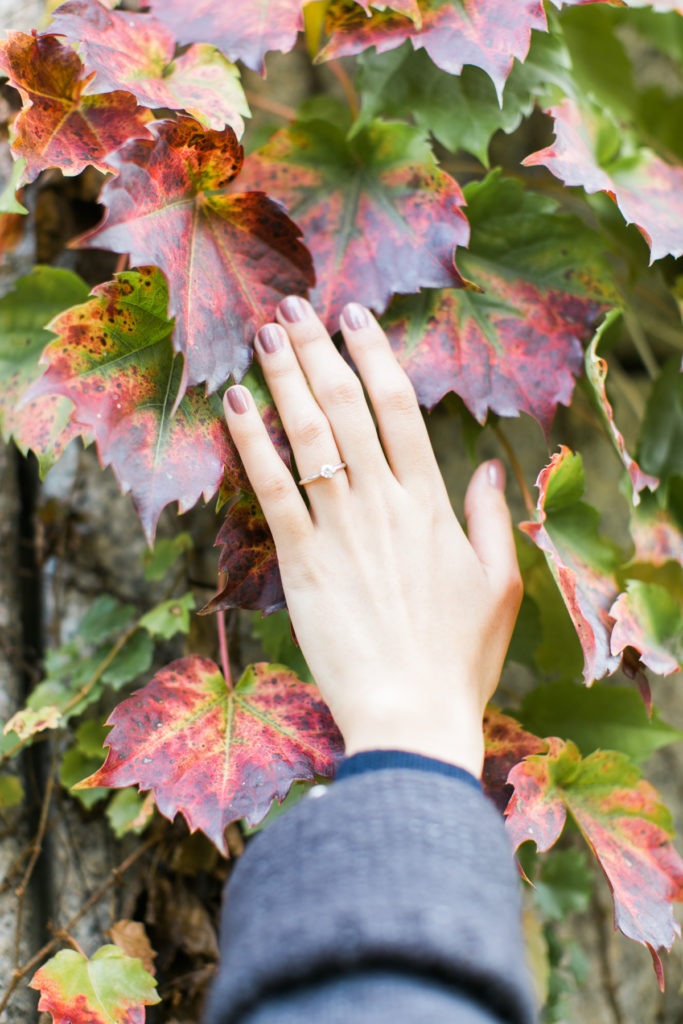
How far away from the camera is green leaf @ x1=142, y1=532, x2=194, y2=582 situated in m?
0.89

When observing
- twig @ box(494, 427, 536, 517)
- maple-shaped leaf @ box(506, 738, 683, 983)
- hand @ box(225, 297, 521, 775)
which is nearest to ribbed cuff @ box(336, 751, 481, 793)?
hand @ box(225, 297, 521, 775)

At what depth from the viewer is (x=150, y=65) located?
68 centimetres

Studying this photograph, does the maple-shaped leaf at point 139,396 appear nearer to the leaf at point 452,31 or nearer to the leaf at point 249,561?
the leaf at point 249,561

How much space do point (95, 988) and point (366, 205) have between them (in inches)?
31.2

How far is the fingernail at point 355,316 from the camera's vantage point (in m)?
0.71

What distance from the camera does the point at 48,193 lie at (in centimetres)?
99

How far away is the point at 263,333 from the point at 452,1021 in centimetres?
53

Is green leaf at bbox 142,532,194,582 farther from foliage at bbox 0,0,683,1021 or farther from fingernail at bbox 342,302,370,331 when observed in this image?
fingernail at bbox 342,302,370,331

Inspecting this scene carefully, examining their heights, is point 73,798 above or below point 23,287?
below

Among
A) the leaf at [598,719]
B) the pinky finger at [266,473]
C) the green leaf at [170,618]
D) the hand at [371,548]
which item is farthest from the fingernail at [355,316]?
the leaf at [598,719]

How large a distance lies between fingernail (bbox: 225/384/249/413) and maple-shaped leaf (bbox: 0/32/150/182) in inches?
8.3

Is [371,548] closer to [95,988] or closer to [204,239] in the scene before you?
[204,239]

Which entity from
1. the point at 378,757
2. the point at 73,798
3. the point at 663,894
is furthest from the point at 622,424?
the point at 73,798

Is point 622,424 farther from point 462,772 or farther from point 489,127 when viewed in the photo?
point 462,772
